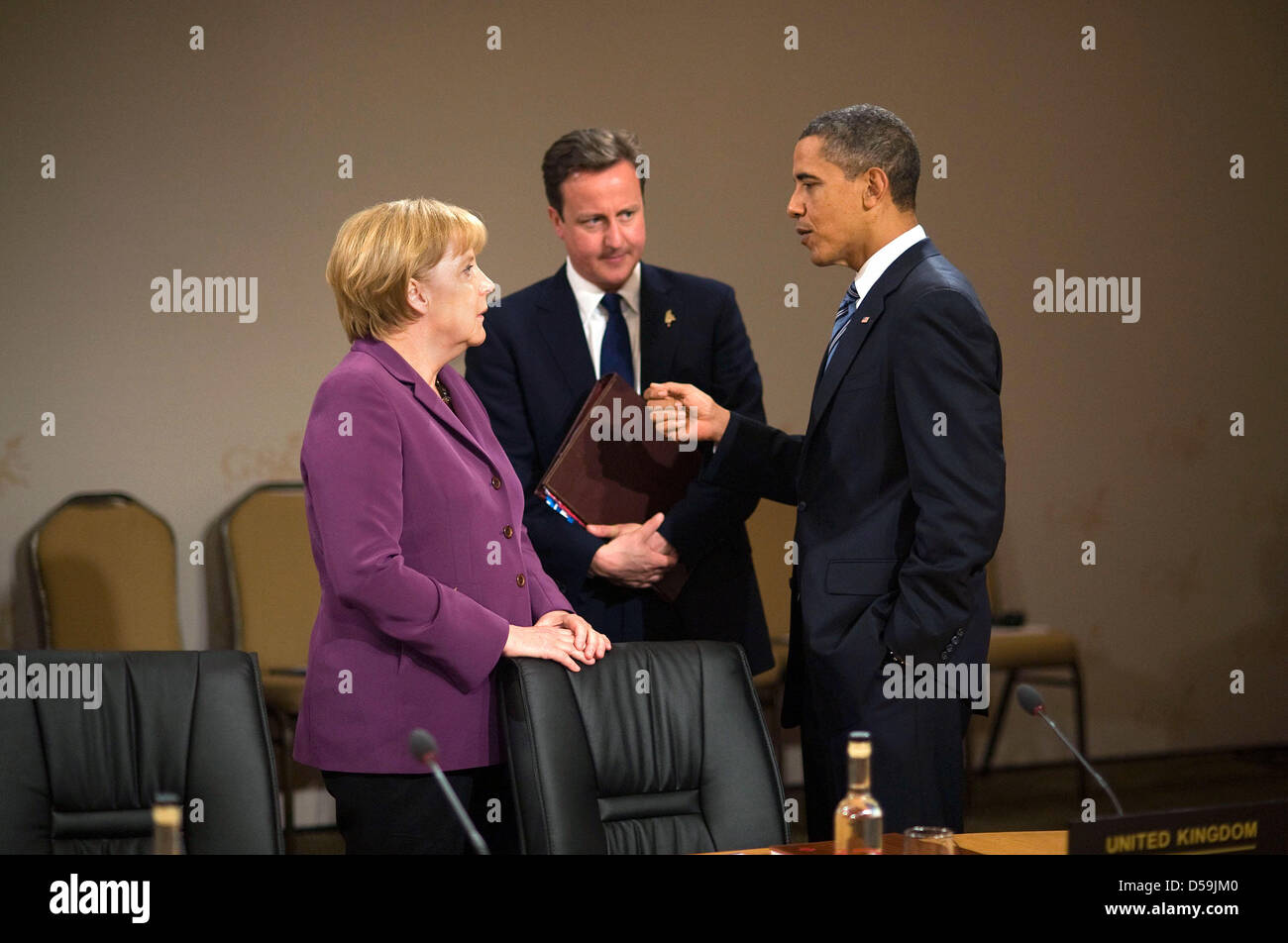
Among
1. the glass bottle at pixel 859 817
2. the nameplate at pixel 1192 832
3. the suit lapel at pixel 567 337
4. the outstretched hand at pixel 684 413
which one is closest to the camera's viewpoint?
the nameplate at pixel 1192 832

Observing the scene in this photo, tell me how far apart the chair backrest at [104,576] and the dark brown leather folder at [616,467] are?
1991 millimetres

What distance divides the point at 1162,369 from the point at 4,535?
182 inches

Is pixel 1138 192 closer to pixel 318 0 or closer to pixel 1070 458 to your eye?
A: pixel 1070 458

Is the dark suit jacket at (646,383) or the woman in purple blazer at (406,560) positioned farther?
the dark suit jacket at (646,383)

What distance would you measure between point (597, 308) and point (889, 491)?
96 centimetres

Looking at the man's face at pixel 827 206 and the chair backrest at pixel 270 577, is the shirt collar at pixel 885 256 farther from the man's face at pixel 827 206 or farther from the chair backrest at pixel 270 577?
the chair backrest at pixel 270 577

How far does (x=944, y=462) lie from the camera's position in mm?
2355

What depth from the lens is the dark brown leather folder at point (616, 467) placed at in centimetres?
290

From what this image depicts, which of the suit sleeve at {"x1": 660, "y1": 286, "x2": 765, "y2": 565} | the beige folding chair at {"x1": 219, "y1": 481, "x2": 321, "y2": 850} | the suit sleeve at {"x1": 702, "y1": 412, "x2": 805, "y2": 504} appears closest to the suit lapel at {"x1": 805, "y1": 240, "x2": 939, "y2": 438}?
the suit sleeve at {"x1": 702, "y1": 412, "x2": 805, "y2": 504}

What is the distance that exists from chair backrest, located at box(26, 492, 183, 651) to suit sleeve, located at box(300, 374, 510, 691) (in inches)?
96.7

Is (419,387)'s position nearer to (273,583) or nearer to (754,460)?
(754,460)

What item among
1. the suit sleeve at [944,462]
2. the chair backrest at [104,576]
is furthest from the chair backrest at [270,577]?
the suit sleeve at [944,462]

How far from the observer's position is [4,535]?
4.53m

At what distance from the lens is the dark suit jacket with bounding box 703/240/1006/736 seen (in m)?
2.36
